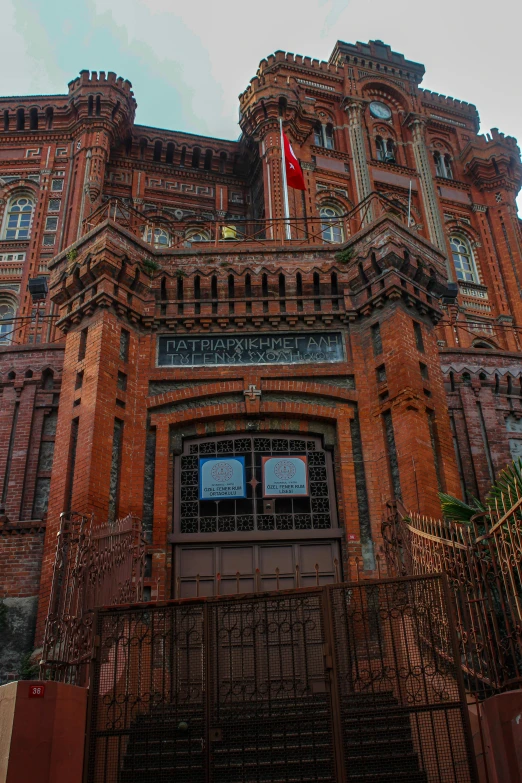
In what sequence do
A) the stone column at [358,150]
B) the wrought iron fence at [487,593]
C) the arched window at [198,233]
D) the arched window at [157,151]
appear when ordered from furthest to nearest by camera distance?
the arched window at [157,151] < the stone column at [358,150] < the arched window at [198,233] < the wrought iron fence at [487,593]

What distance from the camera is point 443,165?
1369 inches

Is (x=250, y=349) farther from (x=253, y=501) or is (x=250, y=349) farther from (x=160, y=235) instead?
(x=160, y=235)

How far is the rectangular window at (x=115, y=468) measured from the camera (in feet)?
41.4

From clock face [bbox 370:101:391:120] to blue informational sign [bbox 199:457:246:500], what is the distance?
84.2 feet

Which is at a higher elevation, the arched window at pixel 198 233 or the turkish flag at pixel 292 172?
the arched window at pixel 198 233

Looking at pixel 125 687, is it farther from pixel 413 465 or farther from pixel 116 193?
pixel 116 193

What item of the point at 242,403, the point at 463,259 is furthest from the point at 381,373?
the point at 463,259

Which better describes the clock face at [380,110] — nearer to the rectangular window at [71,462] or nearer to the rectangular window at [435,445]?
the rectangular window at [435,445]

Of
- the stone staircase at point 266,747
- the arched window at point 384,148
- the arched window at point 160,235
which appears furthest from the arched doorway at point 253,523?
the arched window at point 384,148

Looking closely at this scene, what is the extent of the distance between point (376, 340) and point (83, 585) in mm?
7437

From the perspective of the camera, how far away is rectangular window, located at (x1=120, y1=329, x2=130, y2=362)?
563 inches

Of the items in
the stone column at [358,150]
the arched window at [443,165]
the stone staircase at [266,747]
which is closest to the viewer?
the stone staircase at [266,747]

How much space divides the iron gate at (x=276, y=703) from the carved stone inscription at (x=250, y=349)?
697cm

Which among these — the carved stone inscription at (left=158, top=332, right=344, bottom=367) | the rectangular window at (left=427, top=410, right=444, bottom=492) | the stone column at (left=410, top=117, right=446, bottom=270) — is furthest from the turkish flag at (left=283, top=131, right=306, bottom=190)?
the rectangular window at (left=427, top=410, right=444, bottom=492)
